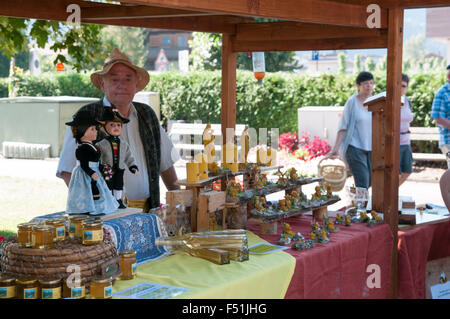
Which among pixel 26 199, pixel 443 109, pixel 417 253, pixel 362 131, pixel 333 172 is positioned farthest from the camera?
pixel 26 199

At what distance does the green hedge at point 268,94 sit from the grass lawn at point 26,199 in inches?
222

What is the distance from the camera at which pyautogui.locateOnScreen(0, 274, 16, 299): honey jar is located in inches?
92.4

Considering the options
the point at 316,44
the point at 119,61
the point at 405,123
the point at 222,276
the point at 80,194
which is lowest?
the point at 222,276

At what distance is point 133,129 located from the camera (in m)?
3.90

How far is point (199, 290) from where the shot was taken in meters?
2.55

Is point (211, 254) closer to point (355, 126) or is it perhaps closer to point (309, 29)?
point (309, 29)

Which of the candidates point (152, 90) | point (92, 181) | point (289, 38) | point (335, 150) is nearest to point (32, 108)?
point (152, 90)

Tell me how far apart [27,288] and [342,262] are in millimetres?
1866

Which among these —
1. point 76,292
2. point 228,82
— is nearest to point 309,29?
point 228,82

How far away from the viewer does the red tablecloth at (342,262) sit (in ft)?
10.7

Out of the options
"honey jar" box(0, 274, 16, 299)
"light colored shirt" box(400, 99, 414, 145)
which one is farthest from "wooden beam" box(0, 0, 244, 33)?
"light colored shirt" box(400, 99, 414, 145)

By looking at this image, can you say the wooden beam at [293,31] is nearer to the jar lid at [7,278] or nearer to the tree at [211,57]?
the jar lid at [7,278]

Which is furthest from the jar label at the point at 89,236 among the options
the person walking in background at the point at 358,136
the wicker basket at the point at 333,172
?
the wicker basket at the point at 333,172

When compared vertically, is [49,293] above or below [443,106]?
below
